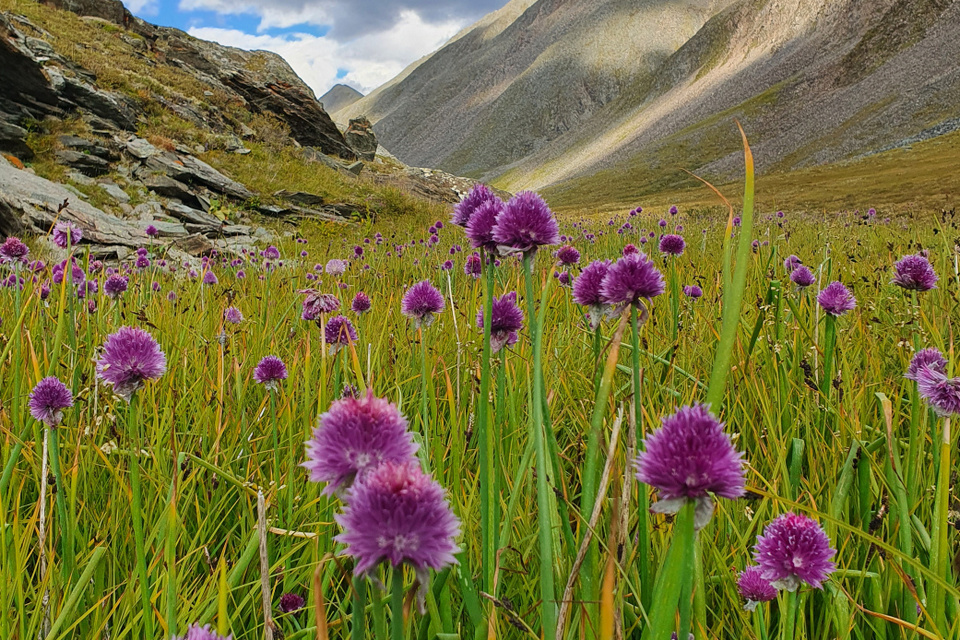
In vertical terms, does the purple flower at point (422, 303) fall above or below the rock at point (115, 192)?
below

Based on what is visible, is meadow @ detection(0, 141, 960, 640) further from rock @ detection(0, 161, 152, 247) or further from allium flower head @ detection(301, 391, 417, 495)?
rock @ detection(0, 161, 152, 247)

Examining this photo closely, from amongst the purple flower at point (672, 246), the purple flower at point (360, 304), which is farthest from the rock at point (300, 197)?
the purple flower at point (672, 246)

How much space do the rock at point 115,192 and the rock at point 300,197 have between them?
3.19 meters

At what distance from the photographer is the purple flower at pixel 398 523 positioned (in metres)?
0.54

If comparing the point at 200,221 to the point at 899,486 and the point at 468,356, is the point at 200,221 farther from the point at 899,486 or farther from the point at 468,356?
the point at 899,486

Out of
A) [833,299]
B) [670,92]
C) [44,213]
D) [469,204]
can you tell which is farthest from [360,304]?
[670,92]

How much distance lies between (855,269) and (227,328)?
4860mm

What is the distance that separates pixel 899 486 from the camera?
3.84 ft

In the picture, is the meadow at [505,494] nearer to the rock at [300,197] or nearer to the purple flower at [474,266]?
the purple flower at [474,266]

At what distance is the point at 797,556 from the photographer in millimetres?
887

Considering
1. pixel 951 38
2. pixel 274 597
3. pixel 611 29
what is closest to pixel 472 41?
pixel 611 29

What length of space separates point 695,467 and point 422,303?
1201 mm

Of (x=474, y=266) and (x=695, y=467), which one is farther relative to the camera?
(x=474, y=266)

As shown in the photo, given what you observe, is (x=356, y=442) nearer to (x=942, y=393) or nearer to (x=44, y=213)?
(x=942, y=393)
